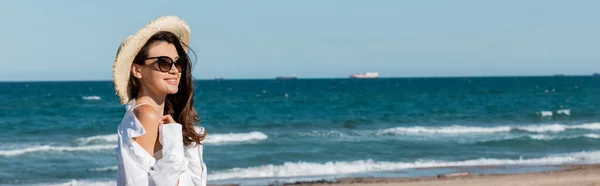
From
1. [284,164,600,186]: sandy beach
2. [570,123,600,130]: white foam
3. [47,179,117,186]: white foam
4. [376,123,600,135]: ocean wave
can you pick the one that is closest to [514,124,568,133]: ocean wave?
[376,123,600,135]: ocean wave

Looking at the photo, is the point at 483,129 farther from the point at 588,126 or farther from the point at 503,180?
the point at 503,180

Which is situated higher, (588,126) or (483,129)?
(588,126)

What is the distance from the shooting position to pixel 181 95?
123 inches

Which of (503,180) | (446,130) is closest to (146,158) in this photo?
(503,180)

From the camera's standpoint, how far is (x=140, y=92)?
2.95 meters

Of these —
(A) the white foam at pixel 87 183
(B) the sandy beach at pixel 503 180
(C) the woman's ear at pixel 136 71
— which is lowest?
(A) the white foam at pixel 87 183

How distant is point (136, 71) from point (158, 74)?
0.36 ft

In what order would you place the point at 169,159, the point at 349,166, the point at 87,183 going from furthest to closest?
1. the point at 349,166
2. the point at 87,183
3. the point at 169,159

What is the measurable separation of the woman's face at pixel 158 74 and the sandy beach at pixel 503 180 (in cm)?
1035

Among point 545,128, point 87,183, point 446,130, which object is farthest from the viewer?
point 545,128

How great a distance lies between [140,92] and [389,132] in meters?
24.3

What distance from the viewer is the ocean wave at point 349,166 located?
53.7ft

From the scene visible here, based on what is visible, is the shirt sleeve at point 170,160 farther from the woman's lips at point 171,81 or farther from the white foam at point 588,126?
the white foam at point 588,126

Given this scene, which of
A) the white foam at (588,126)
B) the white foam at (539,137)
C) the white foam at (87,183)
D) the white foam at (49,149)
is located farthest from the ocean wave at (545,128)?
the white foam at (87,183)
